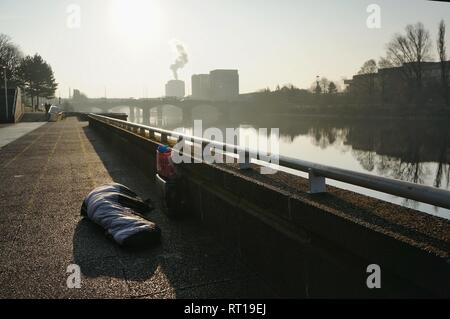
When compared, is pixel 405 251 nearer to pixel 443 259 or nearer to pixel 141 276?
pixel 443 259

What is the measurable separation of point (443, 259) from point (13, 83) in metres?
103

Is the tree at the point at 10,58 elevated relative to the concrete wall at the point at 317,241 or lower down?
elevated

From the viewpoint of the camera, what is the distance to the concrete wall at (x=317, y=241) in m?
2.39

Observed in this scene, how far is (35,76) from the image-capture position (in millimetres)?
98000

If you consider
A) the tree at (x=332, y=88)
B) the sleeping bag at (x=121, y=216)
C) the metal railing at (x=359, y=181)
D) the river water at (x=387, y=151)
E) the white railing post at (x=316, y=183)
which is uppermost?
the tree at (x=332, y=88)

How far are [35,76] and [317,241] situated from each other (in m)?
107

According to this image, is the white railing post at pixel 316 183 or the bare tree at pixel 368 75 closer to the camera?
the white railing post at pixel 316 183

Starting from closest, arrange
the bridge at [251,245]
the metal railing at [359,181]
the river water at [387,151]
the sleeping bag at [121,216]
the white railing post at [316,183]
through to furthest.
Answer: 1. the metal railing at [359,181]
2. the bridge at [251,245]
3. the white railing post at [316,183]
4. the sleeping bag at [121,216]
5. the river water at [387,151]

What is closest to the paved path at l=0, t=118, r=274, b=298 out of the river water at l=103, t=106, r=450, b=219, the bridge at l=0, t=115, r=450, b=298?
the bridge at l=0, t=115, r=450, b=298

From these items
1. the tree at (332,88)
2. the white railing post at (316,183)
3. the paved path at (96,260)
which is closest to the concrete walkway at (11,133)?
the paved path at (96,260)

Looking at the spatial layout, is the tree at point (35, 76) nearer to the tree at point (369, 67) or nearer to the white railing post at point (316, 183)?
the tree at point (369, 67)

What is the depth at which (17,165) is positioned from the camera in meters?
13.3

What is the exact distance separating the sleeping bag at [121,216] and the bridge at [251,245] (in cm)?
17
